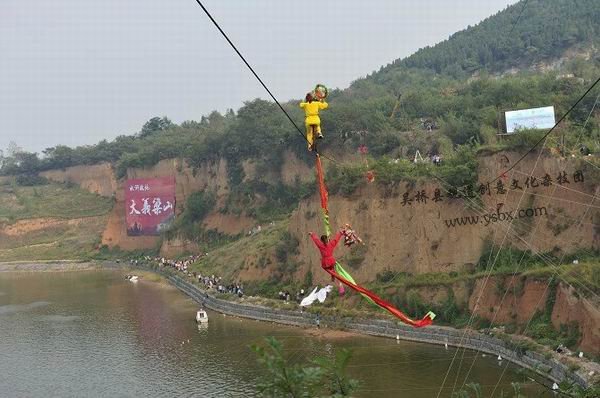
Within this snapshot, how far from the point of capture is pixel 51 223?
9706 centimetres

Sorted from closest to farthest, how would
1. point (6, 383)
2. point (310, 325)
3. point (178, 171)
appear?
point (6, 383)
point (310, 325)
point (178, 171)

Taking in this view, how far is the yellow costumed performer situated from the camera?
11453 millimetres

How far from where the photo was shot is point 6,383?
2809 cm

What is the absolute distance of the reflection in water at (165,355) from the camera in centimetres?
2433

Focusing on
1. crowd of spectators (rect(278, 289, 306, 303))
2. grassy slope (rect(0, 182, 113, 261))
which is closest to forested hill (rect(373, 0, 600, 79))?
grassy slope (rect(0, 182, 113, 261))

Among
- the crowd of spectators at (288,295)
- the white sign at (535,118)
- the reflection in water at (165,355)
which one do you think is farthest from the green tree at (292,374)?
the crowd of spectators at (288,295)

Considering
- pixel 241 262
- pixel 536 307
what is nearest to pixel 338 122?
pixel 241 262

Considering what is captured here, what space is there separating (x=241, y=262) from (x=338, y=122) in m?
20.0

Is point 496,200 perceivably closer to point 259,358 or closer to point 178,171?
point 259,358

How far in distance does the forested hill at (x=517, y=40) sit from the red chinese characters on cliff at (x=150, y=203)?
52.4 m

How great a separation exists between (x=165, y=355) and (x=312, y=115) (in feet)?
73.4

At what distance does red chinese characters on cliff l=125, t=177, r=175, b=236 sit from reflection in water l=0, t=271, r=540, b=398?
96.2 feet

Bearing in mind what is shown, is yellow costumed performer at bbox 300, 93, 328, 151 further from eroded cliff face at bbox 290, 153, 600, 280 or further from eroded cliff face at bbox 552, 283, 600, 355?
eroded cliff face at bbox 290, 153, 600, 280

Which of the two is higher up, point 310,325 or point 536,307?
point 536,307
